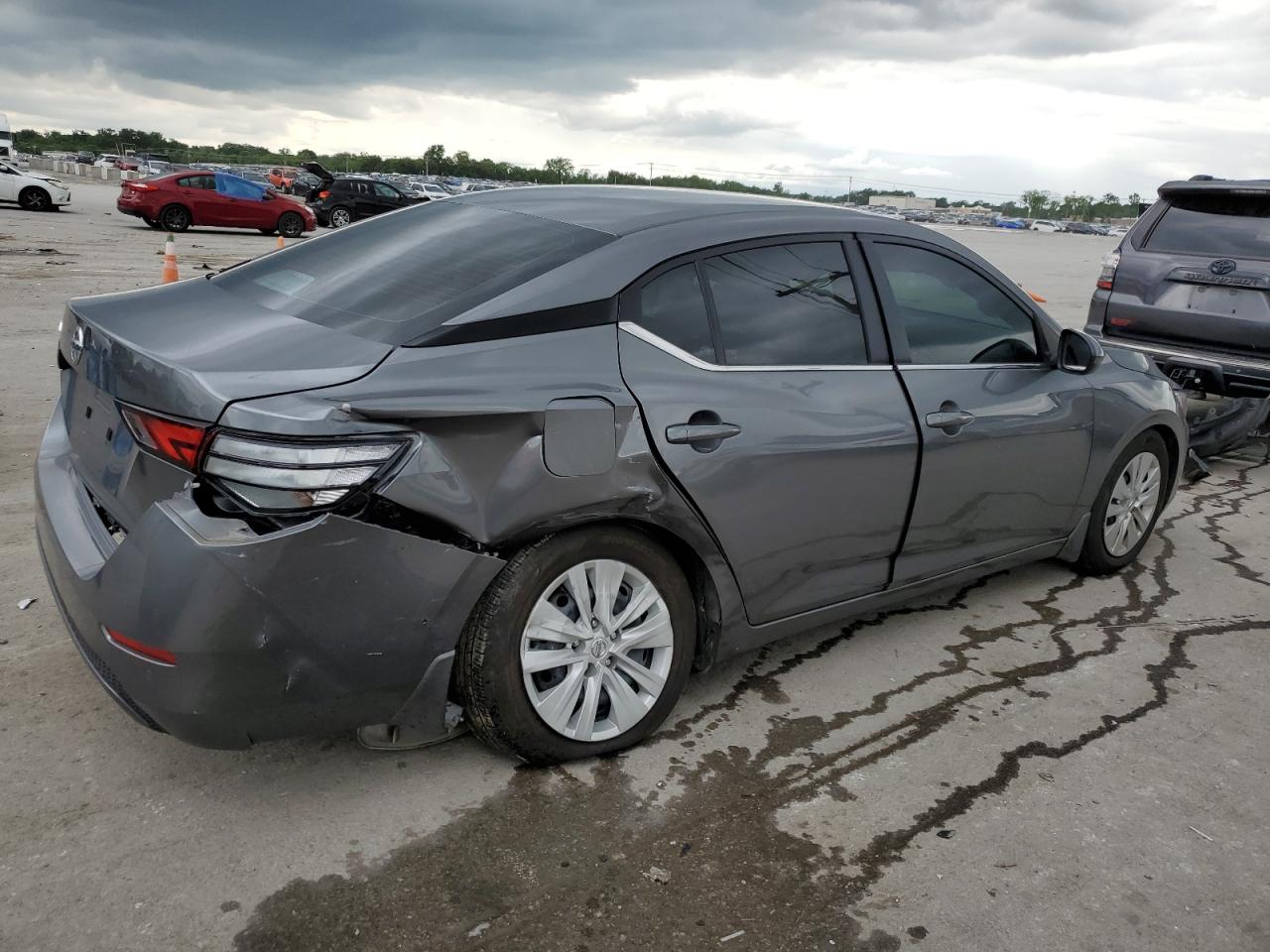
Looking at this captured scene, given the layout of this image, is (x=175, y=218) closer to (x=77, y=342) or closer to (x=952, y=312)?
(x=77, y=342)

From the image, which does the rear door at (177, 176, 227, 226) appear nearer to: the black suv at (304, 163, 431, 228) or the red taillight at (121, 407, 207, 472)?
the black suv at (304, 163, 431, 228)

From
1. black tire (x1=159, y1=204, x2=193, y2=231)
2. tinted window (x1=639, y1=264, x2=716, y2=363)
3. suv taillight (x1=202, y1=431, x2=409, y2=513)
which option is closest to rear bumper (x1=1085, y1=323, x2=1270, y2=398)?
tinted window (x1=639, y1=264, x2=716, y2=363)

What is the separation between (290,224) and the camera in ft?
84.5

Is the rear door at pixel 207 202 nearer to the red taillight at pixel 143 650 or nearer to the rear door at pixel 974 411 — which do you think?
the rear door at pixel 974 411

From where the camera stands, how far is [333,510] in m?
2.49

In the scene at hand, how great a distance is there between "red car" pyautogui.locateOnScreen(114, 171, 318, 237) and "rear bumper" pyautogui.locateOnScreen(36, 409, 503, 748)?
2386 centimetres

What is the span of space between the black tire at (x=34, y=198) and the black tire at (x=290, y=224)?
6.48 metres

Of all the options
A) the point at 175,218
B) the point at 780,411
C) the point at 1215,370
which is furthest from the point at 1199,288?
the point at 175,218

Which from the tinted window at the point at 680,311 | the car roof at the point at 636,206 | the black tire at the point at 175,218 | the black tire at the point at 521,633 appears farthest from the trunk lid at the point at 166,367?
the black tire at the point at 175,218

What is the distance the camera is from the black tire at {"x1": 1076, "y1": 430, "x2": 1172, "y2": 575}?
15.5 feet

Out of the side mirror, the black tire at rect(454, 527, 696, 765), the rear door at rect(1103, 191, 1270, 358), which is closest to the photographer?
the black tire at rect(454, 527, 696, 765)

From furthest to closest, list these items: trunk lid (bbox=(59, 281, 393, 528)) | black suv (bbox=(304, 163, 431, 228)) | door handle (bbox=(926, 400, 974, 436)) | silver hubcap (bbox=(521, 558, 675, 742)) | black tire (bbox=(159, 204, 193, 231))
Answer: black suv (bbox=(304, 163, 431, 228)) < black tire (bbox=(159, 204, 193, 231)) < door handle (bbox=(926, 400, 974, 436)) < silver hubcap (bbox=(521, 558, 675, 742)) < trunk lid (bbox=(59, 281, 393, 528))

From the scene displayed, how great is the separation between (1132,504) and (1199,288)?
11.5 feet

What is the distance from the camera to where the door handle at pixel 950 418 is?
3728mm
